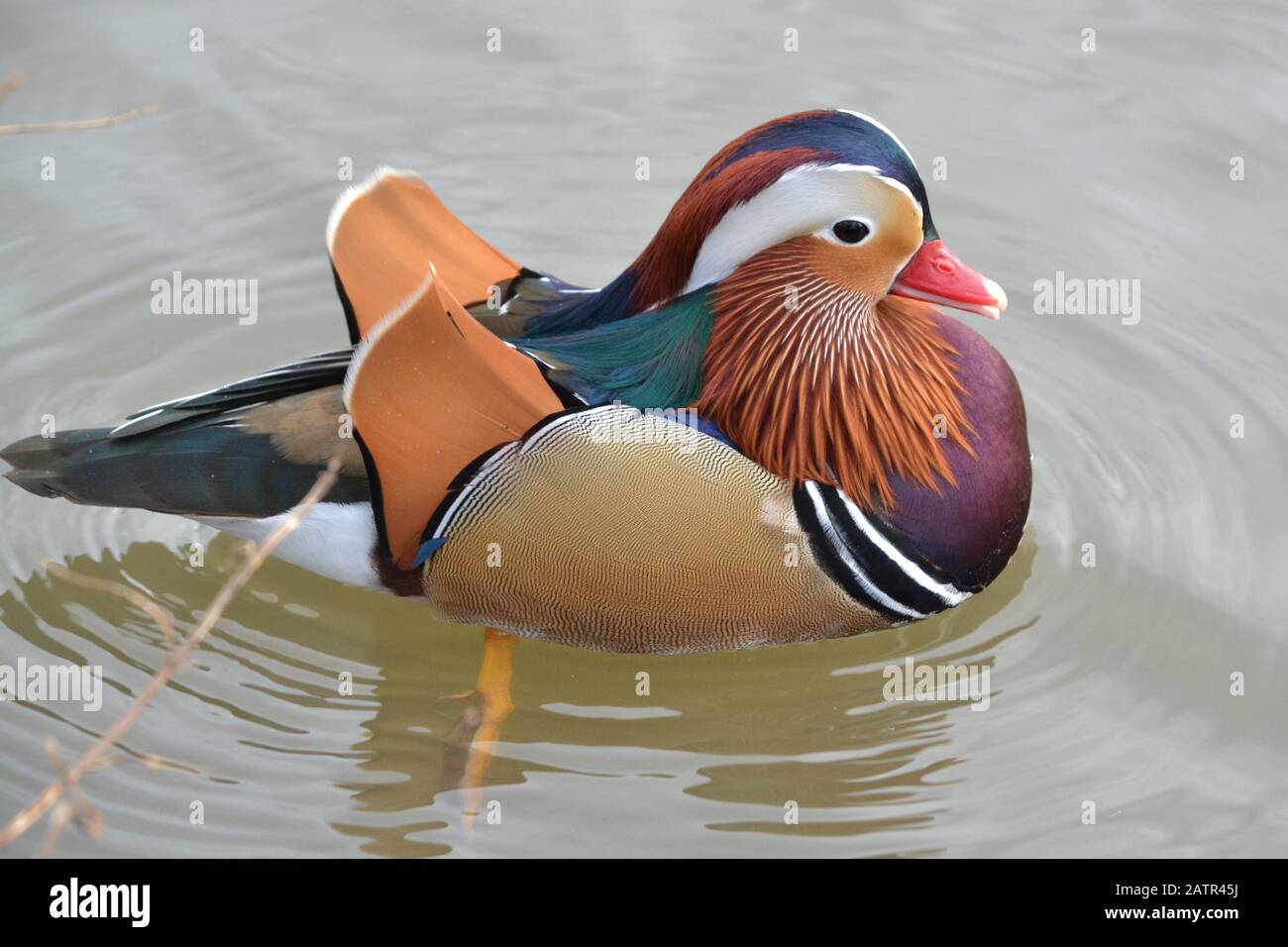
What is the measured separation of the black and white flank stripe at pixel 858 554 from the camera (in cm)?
439

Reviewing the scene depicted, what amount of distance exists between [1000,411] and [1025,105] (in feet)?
8.26

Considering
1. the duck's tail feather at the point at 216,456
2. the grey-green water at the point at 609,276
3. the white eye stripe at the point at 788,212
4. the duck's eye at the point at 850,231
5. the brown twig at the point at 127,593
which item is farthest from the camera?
the grey-green water at the point at 609,276

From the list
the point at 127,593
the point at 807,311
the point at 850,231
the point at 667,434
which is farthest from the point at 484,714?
the point at 850,231

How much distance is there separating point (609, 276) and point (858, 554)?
82.7 inches

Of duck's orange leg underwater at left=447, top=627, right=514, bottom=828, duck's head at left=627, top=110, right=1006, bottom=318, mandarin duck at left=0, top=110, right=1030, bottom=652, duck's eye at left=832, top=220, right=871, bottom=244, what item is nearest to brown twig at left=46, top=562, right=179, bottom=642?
mandarin duck at left=0, top=110, right=1030, bottom=652

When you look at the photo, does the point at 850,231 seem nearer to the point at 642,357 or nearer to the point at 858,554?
the point at 642,357

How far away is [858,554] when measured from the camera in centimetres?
443

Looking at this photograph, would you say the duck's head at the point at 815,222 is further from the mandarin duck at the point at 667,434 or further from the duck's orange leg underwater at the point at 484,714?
the duck's orange leg underwater at the point at 484,714

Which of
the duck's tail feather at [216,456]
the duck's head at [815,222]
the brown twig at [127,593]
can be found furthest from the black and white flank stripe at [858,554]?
the brown twig at [127,593]

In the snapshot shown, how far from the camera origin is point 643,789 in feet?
14.7

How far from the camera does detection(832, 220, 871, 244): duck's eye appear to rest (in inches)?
166

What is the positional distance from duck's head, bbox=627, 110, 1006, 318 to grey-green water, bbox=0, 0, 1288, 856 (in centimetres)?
113
